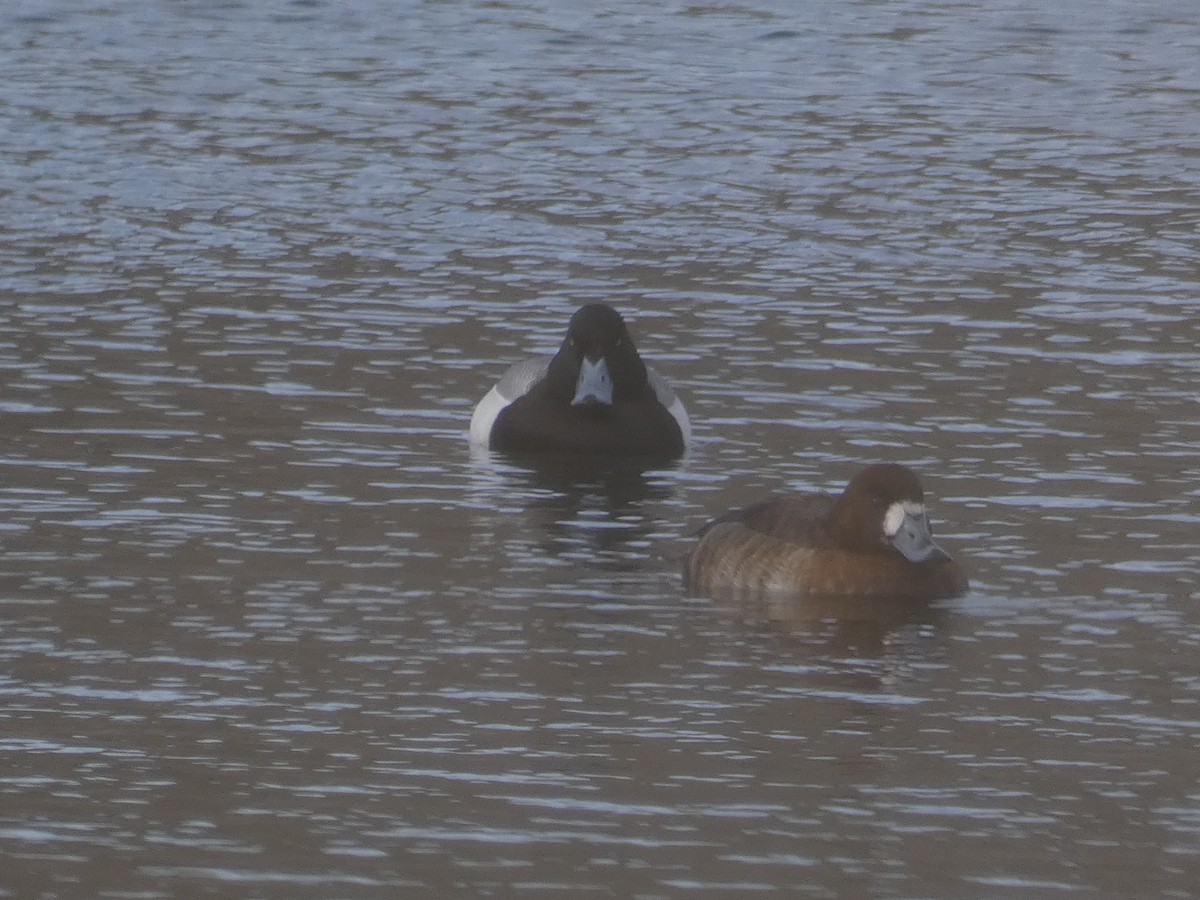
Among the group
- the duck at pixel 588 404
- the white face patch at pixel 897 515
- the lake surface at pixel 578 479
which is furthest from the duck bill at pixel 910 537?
the duck at pixel 588 404

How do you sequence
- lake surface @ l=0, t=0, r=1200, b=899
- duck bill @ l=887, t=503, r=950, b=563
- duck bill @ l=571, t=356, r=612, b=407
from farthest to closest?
duck bill @ l=571, t=356, r=612, b=407
duck bill @ l=887, t=503, r=950, b=563
lake surface @ l=0, t=0, r=1200, b=899

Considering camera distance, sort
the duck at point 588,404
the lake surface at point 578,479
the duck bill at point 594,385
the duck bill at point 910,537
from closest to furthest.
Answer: the lake surface at point 578,479 < the duck bill at point 910,537 < the duck at point 588,404 < the duck bill at point 594,385

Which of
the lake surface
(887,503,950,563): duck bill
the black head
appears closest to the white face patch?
(887,503,950,563): duck bill

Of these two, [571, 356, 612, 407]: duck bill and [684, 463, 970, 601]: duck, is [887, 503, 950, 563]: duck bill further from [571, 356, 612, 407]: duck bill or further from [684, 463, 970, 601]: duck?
[571, 356, 612, 407]: duck bill

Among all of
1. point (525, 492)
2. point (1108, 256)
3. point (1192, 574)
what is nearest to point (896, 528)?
point (1192, 574)

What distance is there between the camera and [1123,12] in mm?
28859

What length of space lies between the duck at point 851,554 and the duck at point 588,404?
8.70 feet

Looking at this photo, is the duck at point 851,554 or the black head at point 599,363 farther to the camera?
the black head at point 599,363

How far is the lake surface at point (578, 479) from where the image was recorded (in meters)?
7.39

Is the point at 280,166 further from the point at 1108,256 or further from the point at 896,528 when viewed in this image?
the point at 896,528

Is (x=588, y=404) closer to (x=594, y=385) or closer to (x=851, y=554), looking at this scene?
(x=594, y=385)

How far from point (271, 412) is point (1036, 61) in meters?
14.4

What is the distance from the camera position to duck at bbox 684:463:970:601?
1002cm

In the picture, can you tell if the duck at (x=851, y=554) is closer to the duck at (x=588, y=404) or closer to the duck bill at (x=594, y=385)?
the duck at (x=588, y=404)
